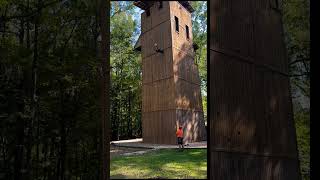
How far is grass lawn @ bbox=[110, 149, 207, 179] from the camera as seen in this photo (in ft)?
35.3

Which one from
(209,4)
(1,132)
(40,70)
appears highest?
(209,4)

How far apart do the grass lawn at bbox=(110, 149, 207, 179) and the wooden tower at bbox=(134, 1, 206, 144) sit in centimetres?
685

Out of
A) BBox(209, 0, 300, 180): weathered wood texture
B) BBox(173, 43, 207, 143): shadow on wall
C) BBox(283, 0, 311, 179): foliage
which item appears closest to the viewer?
BBox(209, 0, 300, 180): weathered wood texture

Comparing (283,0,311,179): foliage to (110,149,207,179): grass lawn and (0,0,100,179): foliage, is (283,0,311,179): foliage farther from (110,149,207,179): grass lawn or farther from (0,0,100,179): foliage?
(110,149,207,179): grass lawn

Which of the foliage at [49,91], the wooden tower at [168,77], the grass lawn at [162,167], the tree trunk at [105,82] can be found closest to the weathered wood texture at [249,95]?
the tree trunk at [105,82]

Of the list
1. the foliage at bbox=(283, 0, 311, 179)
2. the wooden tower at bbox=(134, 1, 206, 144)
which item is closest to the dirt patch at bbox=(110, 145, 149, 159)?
the wooden tower at bbox=(134, 1, 206, 144)

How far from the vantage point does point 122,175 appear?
1095 cm

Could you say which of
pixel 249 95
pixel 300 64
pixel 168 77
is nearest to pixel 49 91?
pixel 249 95

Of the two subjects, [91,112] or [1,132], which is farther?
[91,112]

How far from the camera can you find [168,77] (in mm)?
21828

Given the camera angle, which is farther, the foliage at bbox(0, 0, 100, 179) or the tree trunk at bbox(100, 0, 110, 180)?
the tree trunk at bbox(100, 0, 110, 180)

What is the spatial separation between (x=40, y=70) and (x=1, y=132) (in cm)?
88
